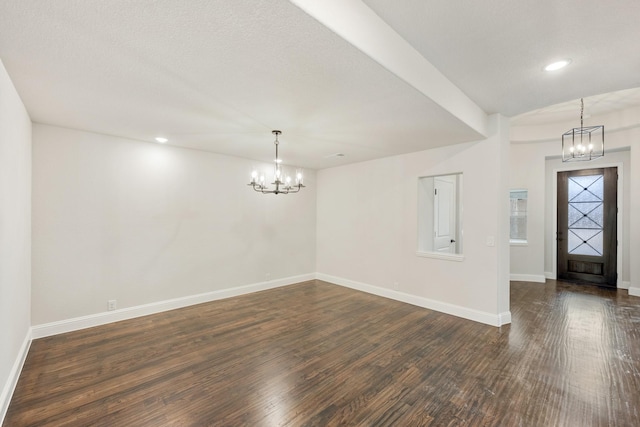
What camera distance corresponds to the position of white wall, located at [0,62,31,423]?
83.4 inches

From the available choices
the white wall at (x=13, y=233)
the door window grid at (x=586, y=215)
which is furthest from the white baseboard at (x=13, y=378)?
the door window grid at (x=586, y=215)

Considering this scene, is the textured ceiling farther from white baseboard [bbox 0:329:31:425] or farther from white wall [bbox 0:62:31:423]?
white baseboard [bbox 0:329:31:425]

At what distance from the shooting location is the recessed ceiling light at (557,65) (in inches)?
95.4

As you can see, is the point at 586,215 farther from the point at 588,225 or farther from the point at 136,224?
the point at 136,224

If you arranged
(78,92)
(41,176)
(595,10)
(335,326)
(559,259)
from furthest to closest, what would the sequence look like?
(559,259) → (335,326) → (41,176) → (78,92) → (595,10)

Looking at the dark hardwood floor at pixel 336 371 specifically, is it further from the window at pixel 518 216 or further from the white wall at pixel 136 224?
the window at pixel 518 216

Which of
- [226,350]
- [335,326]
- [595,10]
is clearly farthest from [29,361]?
[595,10]

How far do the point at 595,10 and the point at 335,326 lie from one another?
3869mm

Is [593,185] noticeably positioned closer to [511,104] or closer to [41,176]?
[511,104]

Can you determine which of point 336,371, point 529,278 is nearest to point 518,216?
point 529,278

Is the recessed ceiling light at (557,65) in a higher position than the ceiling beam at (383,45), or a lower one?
higher

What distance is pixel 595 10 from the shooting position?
184 centimetres

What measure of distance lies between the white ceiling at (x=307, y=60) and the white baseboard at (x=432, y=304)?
2.60 m

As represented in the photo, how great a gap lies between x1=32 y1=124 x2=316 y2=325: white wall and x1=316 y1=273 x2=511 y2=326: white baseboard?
1.65 meters
